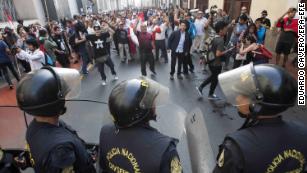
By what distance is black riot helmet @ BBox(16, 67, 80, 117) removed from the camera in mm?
1546

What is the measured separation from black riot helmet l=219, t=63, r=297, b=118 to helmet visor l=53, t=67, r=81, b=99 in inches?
51.9

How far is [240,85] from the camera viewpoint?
149cm

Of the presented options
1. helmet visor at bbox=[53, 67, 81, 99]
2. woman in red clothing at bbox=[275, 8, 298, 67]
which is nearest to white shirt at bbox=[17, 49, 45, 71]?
helmet visor at bbox=[53, 67, 81, 99]

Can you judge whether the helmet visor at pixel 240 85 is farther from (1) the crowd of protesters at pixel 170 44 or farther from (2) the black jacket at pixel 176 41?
(2) the black jacket at pixel 176 41

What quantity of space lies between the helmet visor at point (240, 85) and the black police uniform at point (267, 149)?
0.69 ft

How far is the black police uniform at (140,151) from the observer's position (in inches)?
52.5

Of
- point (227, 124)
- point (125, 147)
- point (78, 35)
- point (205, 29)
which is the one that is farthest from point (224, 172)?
point (205, 29)

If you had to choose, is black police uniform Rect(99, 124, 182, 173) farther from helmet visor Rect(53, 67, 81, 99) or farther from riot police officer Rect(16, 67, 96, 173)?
helmet visor Rect(53, 67, 81, 99)

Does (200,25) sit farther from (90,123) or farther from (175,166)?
(175,166)

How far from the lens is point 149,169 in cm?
132

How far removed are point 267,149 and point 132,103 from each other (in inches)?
34.8

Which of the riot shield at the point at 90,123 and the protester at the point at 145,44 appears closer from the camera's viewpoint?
the riot shield at the point at 90,123

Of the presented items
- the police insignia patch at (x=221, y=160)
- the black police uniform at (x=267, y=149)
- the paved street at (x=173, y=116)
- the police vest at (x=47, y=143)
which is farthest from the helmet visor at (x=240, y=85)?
the paved street at (x=173, y=116)

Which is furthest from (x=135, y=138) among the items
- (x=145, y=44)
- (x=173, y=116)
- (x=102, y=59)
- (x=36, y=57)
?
(x=145, y=44)
